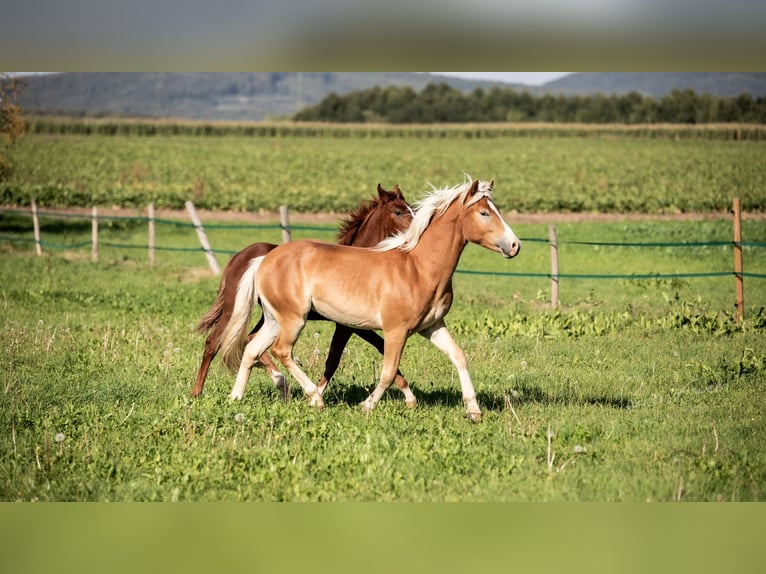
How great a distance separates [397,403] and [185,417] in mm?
2031

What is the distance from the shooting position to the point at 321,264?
25.9 ft

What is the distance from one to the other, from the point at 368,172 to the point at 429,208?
42.9m

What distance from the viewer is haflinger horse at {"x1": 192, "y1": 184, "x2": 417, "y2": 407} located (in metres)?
8.69

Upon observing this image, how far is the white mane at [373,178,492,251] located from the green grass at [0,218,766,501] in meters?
1.55

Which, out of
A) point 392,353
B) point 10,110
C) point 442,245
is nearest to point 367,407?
point 392,353

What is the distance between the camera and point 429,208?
7.88 metres

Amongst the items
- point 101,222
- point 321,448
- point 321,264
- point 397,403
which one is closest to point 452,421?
point 397,403

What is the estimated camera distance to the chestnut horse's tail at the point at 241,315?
830 cm

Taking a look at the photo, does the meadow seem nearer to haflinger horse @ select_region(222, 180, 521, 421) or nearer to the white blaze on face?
haflinger horse @ select_region(222, 180, 521, 421)

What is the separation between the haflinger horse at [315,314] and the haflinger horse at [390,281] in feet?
1.95

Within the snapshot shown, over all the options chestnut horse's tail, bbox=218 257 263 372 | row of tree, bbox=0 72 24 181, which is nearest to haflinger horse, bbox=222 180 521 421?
chestnut horse's tail, bbox=218 257 263 372

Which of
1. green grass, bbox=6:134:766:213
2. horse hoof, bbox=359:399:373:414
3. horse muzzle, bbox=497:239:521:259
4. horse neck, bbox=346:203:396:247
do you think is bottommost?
horse hoof, bbox=359:399:373:414

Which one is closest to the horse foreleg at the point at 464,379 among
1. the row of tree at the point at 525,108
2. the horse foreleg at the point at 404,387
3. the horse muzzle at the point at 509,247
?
the horse foreleg at the point at 404,387

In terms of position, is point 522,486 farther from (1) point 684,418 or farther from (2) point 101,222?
(2) point 101,222
